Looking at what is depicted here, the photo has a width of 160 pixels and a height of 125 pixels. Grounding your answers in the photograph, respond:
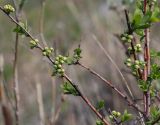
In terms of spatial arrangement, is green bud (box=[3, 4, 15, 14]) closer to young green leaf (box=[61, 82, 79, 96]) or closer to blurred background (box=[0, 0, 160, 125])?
blurred background (box=[0, 0, 160, 125])

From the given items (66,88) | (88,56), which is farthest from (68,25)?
(66,88)

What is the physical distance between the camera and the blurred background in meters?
2.00

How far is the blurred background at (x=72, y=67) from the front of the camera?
1999 mm

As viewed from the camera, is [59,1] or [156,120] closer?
[156,120]

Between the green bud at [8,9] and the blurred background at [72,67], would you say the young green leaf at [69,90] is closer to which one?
the blurred background at [72,67]

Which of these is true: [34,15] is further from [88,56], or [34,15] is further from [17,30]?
[17,30]

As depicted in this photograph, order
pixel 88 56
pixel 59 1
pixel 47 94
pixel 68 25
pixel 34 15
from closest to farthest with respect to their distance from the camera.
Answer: pixel 47 94 < pixel 88 56 < pixel 68 25 < pixel 34 15 < pixel 59 1

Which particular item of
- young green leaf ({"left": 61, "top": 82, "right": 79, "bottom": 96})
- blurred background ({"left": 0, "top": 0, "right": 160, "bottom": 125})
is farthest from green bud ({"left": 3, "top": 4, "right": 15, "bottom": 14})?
young green leaf ({"left": 61, "top": 82, "right": 79, "bottom": 96})

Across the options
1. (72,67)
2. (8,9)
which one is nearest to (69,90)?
(8,9)

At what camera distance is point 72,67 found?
2.94 meters

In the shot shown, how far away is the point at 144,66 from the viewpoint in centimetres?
113

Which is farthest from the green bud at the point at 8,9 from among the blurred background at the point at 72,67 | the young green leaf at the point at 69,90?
the young green leaf at the point at 69,90

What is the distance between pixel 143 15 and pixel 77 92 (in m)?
0.25

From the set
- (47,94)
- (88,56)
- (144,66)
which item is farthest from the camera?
(88,56)
